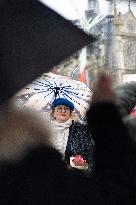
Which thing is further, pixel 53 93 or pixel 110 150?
pixel 110 150

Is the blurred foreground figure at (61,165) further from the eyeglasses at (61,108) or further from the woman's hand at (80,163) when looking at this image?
the eyeglasses at (61,108)

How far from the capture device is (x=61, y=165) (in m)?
3.04

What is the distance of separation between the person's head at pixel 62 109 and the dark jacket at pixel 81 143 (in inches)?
3.4

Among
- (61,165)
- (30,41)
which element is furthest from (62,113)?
(30,41)

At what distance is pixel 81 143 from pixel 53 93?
46 centimetres

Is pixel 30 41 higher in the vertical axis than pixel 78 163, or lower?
higher

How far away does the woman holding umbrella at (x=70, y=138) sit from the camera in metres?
3.05

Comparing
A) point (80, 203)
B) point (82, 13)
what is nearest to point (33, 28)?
point (82, 13)

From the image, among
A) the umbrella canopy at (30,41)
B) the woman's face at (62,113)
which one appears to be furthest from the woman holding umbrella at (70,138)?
the umbrella canopy at (30,41)

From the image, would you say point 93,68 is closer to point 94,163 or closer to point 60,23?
point 60,23

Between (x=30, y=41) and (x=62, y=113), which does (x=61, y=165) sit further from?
(x=30, y=41)

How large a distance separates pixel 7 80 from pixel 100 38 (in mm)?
817

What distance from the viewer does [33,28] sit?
10.1 feet

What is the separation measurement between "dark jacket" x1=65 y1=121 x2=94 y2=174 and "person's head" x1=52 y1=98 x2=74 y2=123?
0.28ft
